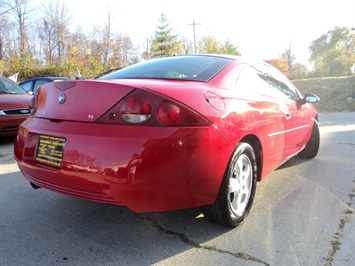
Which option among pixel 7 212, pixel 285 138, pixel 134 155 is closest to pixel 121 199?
pixel 134 155

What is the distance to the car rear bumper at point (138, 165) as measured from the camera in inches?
75.4

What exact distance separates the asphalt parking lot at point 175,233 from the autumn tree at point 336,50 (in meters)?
45.0

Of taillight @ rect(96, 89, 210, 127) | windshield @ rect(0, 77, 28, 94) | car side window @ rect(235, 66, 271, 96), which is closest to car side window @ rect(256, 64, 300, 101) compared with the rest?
car side window @ rect(235, 66, 271, 96)

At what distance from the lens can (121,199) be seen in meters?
1.94

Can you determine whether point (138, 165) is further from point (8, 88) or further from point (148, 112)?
point (8, 88)

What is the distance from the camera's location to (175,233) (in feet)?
7.88

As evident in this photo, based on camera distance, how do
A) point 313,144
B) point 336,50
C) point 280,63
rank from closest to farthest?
point 313,144 → point 336,50 → point 280,63

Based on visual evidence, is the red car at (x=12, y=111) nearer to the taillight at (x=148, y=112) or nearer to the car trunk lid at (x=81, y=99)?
the car trunk lid at (x=81, y=99)

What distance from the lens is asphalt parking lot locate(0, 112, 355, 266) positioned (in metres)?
2.07

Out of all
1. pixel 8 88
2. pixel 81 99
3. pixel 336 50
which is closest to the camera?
pixel 81 99

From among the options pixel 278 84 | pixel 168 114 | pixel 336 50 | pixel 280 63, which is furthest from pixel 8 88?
pixel 280 63

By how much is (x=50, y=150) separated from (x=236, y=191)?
141 centimetres

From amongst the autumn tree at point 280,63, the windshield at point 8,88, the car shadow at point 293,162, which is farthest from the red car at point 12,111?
the autumn tree at point 280,63

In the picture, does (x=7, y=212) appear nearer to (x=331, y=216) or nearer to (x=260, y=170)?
(x=260, y=170)
